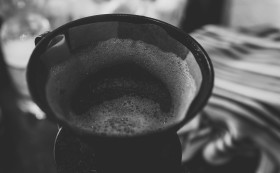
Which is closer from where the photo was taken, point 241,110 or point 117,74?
point 117,74

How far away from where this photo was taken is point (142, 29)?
1.25ft

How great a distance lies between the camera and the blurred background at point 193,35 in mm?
961

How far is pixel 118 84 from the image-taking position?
42cm

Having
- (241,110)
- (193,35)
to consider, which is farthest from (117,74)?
(193,35)

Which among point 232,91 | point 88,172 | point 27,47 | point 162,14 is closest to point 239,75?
point 232,91

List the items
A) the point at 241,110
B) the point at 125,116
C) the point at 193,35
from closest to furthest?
the point at 125,116
the point at 241,110
the point at 193,35

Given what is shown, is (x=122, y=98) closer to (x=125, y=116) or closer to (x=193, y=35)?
(x=125, y=116)

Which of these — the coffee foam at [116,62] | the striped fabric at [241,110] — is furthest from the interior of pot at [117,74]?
the striped fabric at [241,110]

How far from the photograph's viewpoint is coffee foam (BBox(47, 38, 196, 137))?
1.18 ft

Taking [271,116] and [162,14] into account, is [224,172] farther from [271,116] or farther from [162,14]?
[162,14]

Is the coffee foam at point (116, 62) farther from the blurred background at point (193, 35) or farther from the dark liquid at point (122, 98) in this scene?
the blurred background at point (193, 35)

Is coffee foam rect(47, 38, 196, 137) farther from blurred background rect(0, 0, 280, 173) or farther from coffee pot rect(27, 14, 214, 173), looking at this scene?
blurred background rect(0, 0, 280, 173)

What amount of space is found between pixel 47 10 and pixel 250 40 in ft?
2.34

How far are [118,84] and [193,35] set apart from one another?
88 cm
